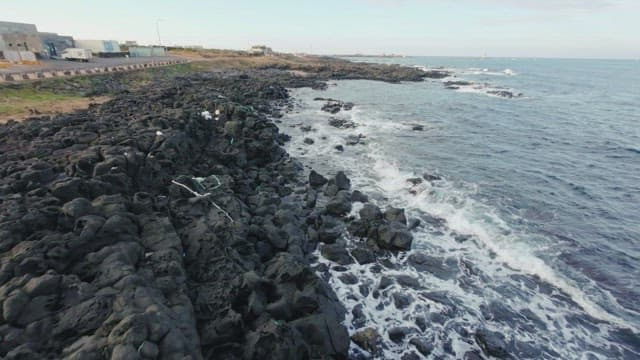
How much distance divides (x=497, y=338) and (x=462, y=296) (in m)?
2.03

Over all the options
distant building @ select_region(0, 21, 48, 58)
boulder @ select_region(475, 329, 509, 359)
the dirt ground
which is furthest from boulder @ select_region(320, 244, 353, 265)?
distant building @ select_region(0, 21, 48, 58)

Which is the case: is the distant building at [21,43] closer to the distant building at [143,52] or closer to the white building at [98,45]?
the white building at [98,45]

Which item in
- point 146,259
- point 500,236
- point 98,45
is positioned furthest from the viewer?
point 98,45

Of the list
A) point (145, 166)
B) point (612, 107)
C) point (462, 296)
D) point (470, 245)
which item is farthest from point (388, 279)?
point (612, 107)

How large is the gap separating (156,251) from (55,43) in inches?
3943

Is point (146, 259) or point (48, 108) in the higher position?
point (48, 108)

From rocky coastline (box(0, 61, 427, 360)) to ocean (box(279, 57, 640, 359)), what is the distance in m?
2.07

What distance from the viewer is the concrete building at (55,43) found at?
241ft

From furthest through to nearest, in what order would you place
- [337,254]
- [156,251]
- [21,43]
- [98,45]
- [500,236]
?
[98,45]
[21,43]
[500,236]
[337,254]
[156,251]

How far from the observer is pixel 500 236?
52.6 feet

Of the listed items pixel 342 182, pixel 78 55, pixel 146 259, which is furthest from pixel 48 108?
pixel 78 55

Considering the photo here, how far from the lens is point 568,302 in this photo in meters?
12.0

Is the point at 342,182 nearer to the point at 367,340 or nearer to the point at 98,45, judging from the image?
the point at 367,340

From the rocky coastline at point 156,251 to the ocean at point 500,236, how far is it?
2068mm
